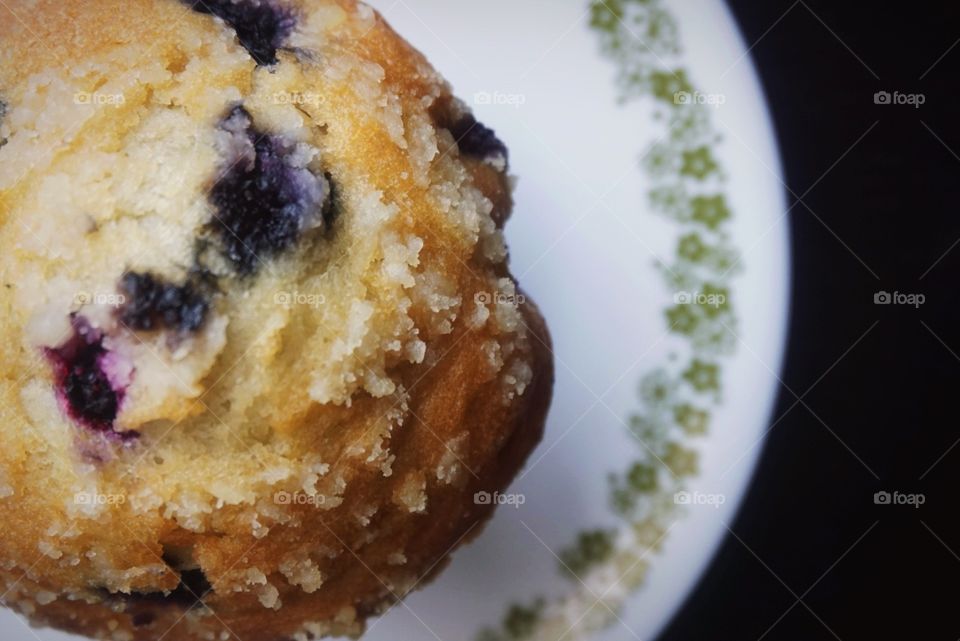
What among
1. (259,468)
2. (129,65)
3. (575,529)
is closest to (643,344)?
(575,529)

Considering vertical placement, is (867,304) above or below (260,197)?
above

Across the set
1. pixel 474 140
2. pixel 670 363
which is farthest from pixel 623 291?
pixel 474 140

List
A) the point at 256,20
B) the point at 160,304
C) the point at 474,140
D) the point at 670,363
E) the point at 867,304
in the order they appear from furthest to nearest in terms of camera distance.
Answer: the point at 867,304 < the point at 670,363 < the point at 474,140 < the point at 256,20 < the point at 160,304

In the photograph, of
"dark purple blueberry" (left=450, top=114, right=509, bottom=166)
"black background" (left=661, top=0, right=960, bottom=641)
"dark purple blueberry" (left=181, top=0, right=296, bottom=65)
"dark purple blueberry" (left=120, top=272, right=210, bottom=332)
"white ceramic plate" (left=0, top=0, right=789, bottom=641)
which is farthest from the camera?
"black background" (left=661, top=0, right=960, bottom=641)

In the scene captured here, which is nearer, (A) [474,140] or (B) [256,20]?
(B) [256,20]

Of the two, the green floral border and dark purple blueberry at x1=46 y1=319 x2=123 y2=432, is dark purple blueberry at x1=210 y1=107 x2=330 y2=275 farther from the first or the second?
the green floral border

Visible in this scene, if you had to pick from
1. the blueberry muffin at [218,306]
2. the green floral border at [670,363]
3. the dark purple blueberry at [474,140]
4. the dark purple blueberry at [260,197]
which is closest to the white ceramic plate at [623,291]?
the green floral border at [670,363]

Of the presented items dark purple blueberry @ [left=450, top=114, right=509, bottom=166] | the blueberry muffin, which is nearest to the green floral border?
dark purple blueberry @ [left=450, top=114, right=509, bottom=166]

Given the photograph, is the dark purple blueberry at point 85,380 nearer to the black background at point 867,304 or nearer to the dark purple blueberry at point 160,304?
the dark purple blueberry at point 160,304

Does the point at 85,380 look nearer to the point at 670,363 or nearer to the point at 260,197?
the point at 260,197
